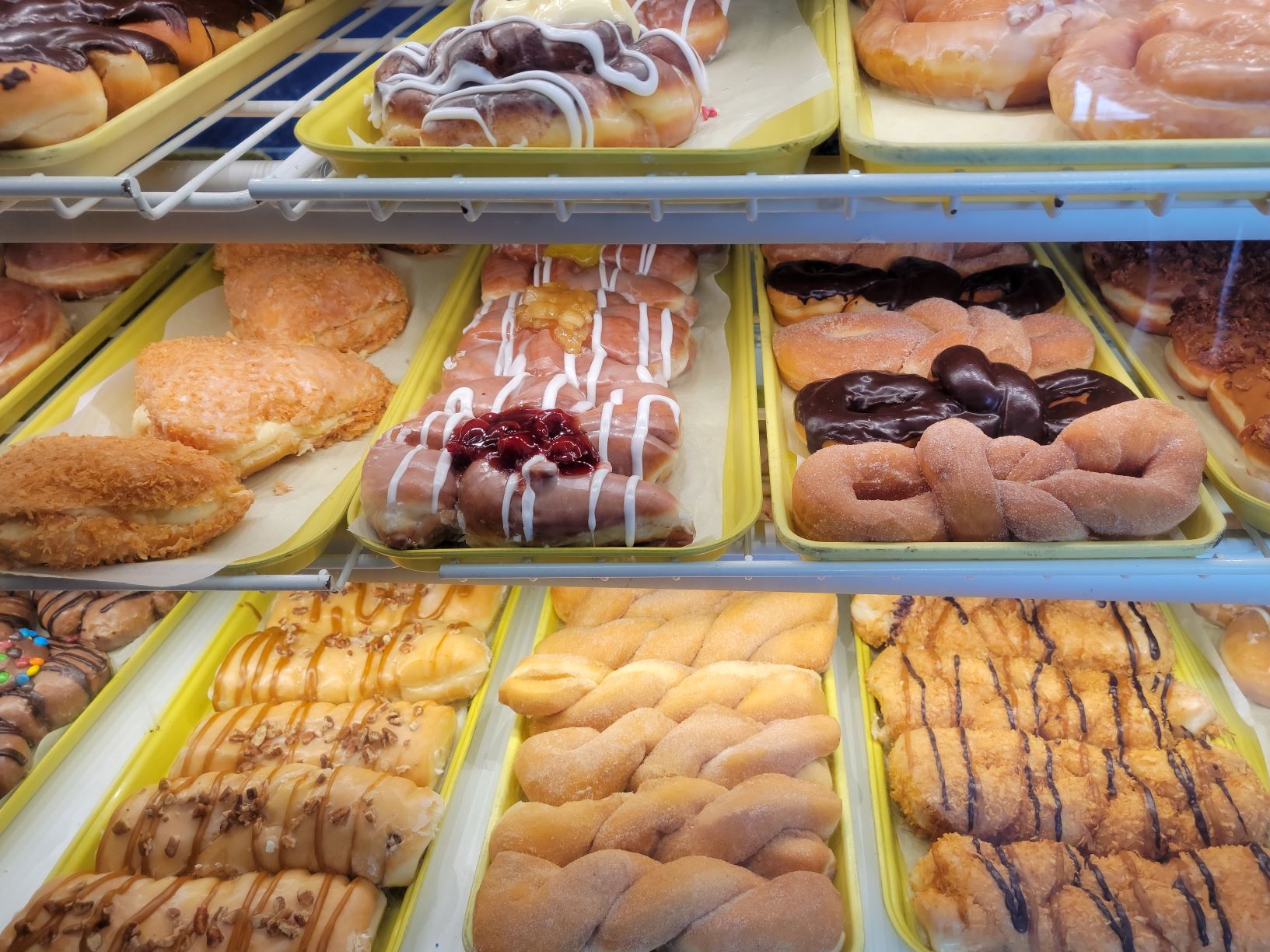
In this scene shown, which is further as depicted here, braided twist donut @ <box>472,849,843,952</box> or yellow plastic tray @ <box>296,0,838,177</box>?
braided twist donut @ <box>472,849,843,952</box>

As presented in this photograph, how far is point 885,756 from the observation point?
181cm

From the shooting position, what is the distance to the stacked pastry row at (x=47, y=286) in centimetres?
191

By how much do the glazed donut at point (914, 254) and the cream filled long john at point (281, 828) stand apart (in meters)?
1.35

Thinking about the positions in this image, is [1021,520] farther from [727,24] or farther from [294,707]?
[294,707]

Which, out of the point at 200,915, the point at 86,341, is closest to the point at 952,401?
the point at 200,915

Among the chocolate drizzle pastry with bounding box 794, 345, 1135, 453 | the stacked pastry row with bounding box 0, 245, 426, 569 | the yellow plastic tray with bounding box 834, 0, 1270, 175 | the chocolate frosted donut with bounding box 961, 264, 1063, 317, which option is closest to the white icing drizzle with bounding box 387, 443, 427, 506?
the stacked pastry row with bounding box 0, 245, 426, 569

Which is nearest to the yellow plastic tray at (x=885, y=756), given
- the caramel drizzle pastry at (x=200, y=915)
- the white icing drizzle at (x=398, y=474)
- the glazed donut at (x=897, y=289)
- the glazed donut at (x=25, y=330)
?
Result: the glazed donut at (x=897, y=289)

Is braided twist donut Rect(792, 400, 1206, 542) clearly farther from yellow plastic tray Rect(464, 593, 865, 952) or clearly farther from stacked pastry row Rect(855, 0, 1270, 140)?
yellow plastic tray Rect(464, 593, 865, 952)

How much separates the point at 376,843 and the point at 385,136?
123 cm

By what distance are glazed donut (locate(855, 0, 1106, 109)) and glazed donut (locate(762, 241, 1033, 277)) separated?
0.49 m

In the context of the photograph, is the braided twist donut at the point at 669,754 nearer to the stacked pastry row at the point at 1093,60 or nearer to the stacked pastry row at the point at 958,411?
the stacked pastry row at the point at 958,411

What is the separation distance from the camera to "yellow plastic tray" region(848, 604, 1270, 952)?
5.23 ft

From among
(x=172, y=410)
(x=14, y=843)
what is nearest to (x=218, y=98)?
(x=172, y=410)

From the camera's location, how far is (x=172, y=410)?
5.57ft
